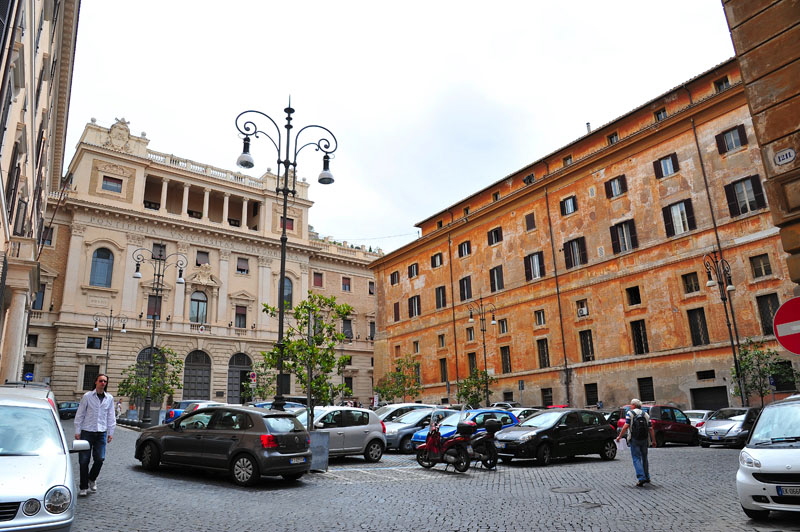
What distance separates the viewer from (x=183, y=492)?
9000mm

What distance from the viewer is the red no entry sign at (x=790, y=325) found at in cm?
540

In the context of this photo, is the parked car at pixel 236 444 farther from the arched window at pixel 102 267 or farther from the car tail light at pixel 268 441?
the arched window at pixel 102 267

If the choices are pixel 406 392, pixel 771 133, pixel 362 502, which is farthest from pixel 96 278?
pixel 771 133

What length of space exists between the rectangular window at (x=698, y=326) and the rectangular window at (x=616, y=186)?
789cm

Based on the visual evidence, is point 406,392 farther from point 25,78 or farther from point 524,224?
point 25,78

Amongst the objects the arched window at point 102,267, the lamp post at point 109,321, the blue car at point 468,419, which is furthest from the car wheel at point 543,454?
the arched window at point 102,267

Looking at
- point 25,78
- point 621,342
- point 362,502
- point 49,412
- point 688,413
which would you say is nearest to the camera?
point 49,412

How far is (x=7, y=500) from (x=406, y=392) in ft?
123

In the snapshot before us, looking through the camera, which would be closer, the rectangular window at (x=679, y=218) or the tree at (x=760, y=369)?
the tree at (x=760, y=369)

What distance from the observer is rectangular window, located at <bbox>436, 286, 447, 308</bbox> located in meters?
41.2

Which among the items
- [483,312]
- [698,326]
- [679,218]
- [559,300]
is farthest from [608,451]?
[483,312]

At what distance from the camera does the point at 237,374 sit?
47469 millimetres

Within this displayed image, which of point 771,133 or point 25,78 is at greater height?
point 25,78

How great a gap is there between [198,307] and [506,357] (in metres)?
27.8
